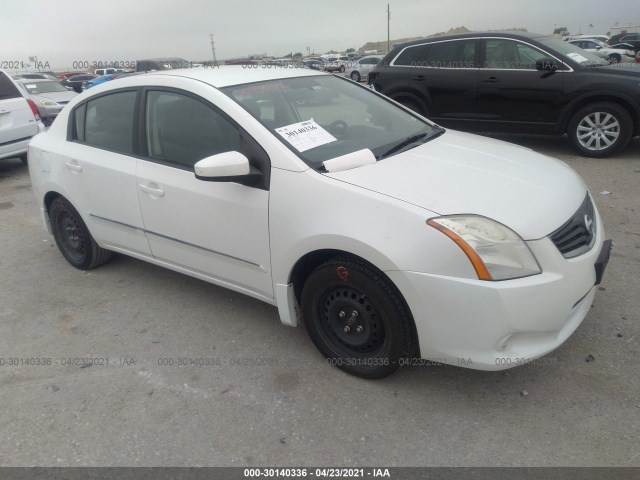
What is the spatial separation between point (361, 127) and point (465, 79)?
4.76 meters

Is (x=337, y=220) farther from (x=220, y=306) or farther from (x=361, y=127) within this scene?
(x=220, y=306)

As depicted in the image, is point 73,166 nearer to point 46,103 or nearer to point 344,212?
point 344,212

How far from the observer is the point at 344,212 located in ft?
7.90

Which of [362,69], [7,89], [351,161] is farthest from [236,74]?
[362,69]

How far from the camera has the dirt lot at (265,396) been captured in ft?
7.38

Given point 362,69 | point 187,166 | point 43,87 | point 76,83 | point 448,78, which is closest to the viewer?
point 187,166

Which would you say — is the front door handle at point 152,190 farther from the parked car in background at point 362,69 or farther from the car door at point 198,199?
the parked car in background at point 362,69

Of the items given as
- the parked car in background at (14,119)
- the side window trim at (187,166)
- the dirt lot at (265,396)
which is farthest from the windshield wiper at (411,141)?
the parked car in background at (14,119)

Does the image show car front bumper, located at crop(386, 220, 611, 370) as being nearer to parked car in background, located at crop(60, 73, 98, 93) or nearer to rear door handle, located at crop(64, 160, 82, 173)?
rear door handle, located at crop(64, 160, 82, 173)

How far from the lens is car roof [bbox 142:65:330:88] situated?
308 cm

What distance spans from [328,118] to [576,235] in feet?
5.27

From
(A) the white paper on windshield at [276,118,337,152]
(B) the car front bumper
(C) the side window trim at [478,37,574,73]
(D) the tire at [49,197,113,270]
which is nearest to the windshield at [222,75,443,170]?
(A) the white paper on windshield at [276,118,337,152]

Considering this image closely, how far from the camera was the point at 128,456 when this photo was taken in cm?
228

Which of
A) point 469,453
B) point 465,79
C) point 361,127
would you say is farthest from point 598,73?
point 469,453
